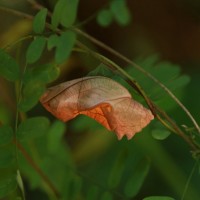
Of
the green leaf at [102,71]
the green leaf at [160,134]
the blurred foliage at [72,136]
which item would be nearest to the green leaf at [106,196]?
the blurred foliage at [72,136]

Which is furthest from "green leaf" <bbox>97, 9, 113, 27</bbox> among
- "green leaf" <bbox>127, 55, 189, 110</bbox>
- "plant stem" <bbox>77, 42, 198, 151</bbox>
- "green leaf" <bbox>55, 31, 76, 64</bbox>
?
"green leaf" <bbox>55, 31, 76, 64</bbox>

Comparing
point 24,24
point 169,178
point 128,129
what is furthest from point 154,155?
point 128,129

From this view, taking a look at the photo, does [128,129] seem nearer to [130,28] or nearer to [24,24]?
[24,24]

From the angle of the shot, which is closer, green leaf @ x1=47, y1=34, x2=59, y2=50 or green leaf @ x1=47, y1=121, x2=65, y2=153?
green leaf @ x1=47, y1=34, x2=59, y2=50

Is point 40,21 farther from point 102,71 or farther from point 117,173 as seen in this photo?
point 117,173

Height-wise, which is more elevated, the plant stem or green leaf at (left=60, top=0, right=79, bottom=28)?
green leaf at (left=60, top=0, right=79, bottom=28)

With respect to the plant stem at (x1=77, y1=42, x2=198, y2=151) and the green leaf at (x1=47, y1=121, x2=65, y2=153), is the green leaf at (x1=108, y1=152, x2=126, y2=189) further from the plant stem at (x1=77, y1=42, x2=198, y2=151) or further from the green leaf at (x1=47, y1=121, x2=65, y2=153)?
the green leaf at (x1=47, y1=121, x2=65, y2=153)
